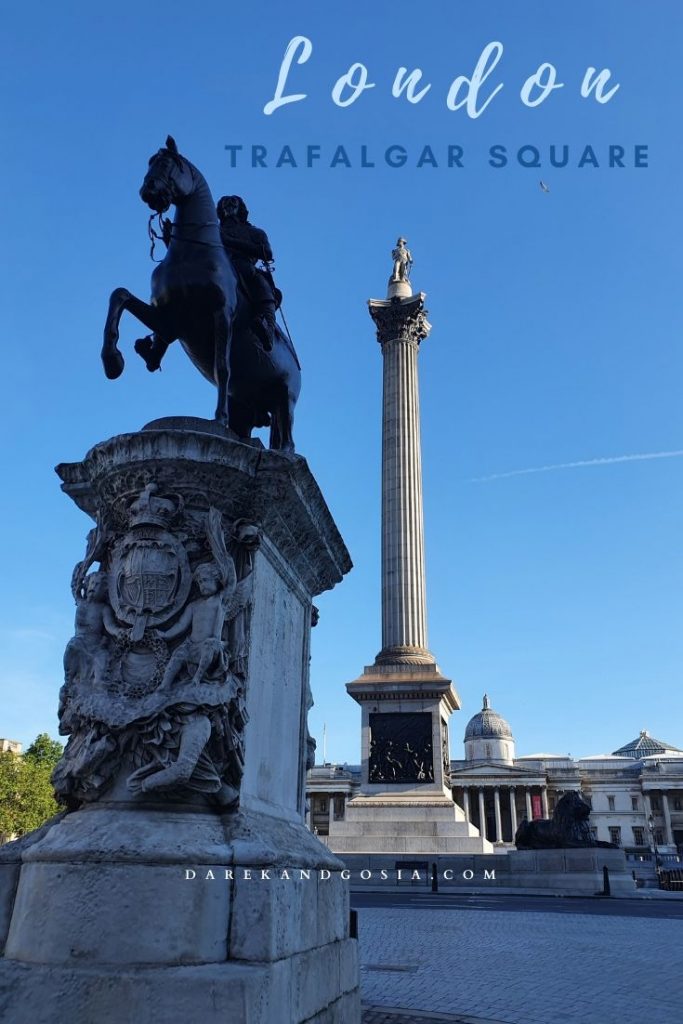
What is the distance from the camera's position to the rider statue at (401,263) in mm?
42188

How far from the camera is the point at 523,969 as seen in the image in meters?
8.93

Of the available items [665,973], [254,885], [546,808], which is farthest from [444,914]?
[546,808]

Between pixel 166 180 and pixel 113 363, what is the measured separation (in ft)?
4.35

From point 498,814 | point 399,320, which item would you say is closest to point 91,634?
point 399,320

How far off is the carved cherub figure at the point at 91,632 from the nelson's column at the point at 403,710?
26.0 meters

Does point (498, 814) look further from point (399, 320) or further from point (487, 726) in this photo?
point (399, 320)

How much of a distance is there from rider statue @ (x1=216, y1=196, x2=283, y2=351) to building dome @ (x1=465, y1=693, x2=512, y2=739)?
343 ft

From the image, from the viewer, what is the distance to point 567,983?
316 inches

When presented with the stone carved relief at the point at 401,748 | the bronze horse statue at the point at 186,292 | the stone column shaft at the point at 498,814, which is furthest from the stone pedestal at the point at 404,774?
the stone column shaft at the point at 498,814

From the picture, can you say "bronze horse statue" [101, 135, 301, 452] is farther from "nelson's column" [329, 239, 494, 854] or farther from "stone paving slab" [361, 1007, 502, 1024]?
"nelson's column" [329, 239, 494, 854]

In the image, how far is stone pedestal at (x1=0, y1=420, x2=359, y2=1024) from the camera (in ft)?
13.1

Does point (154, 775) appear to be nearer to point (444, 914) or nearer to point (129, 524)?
point (129, 524)

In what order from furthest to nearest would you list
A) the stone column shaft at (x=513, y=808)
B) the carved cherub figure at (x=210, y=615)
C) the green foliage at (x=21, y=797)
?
the stone column shaft at (x=513, y=808), the green foliage at (x=21, y=797), the carved cherub figure at (x=210, y=615)

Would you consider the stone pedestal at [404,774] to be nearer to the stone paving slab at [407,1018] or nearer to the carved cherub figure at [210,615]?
the stone paving slab at [407,1018]
